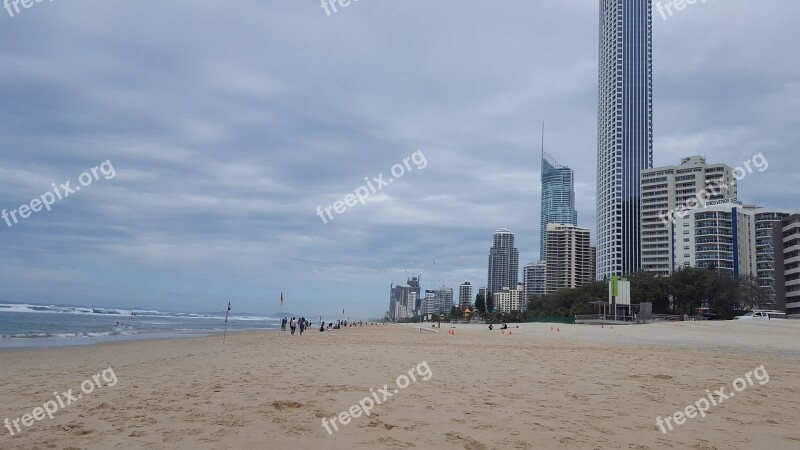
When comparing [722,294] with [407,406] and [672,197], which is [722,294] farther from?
[407,406]

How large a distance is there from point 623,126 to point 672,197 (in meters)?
44.4

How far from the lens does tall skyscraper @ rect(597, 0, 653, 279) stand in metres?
172

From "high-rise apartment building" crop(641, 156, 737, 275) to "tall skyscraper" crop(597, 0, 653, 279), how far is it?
1925cm

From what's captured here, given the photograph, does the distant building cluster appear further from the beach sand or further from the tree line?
the beach sand

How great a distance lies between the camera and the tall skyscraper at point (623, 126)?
565 feet

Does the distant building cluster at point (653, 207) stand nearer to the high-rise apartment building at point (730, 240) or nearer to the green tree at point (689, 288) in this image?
the high-rise apartment building at point (730, 240)

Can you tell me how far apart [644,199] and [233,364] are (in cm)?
15988

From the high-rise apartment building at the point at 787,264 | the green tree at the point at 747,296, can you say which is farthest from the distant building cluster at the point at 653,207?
the green tree at the point at 747,296

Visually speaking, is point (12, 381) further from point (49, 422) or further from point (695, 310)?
point (695, 310)

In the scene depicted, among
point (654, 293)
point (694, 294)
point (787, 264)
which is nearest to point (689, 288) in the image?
point (694, 294)

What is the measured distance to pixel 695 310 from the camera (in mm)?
81562

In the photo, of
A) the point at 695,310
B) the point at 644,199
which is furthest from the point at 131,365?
the point at 644,199

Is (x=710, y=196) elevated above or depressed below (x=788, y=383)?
above

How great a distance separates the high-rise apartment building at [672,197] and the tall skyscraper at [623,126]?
19253 mm
